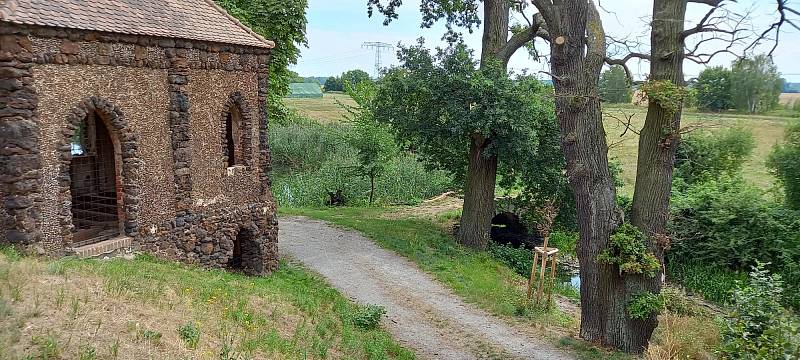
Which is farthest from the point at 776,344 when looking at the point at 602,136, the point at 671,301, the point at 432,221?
the point at 432,221

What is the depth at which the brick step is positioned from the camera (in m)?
12.3

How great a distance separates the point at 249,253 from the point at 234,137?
300cm

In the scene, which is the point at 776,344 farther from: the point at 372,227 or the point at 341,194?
the point at 341,194

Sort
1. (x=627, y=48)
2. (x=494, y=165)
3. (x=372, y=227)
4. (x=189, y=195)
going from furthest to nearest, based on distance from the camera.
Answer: (x=372, y=227) → (x=494, y=165) → (x=189, y=195) → (x=627, y=48)

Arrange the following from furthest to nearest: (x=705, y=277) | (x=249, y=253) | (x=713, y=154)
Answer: (x=713, y=154) → (x=705, y=277) → (x=249, y=253)

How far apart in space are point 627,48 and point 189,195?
380 inches

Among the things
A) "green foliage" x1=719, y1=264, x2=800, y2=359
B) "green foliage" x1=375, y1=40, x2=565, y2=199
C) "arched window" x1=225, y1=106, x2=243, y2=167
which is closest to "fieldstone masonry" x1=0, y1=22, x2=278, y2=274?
"arched window" x1=225, y1=106, x2=243, y2=167

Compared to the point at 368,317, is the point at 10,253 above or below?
above

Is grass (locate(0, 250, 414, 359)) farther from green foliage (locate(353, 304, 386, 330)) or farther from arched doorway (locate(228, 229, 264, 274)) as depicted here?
arched doorway (locate(228, 229, 264, 274))

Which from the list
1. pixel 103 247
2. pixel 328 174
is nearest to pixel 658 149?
pixel 103 247

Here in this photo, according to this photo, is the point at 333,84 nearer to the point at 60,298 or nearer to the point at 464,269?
the point at 464,269

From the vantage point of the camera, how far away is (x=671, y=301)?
485 inches

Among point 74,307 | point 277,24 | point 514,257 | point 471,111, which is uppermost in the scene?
point 277,24

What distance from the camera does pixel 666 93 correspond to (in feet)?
35.7
